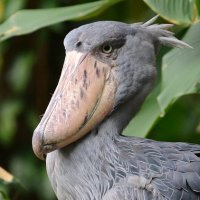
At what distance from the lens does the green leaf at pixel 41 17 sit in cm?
271

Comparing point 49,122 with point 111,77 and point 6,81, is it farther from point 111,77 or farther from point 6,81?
point 6,81

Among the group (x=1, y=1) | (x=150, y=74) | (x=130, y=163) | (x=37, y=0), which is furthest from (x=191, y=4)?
(x=37, y=0)

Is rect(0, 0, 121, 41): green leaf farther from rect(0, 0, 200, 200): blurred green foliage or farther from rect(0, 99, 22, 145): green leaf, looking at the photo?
rect(0, 99, 22, 145): green leaf

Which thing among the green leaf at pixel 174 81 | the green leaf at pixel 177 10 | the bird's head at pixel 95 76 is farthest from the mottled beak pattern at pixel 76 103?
the green leaf at pixel 177 10

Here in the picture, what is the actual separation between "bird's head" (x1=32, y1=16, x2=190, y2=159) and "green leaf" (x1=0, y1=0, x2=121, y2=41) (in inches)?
30.1

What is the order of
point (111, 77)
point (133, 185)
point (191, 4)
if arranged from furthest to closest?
point (191, 4), point (111, 77), point (133, 185)

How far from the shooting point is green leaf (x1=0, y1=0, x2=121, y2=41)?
2709 millimetres

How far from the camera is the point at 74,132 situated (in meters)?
1.85

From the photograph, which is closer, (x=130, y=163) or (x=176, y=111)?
(x=130, y=163)

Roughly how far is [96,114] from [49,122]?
124mm

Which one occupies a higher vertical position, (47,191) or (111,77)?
(111,77)

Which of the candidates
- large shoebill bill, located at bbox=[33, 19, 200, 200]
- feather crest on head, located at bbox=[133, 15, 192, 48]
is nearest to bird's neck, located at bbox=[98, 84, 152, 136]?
large shoebill bill, located at bbox=[33, 19, 200, 200]

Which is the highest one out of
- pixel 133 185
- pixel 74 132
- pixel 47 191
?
pixel 74 132

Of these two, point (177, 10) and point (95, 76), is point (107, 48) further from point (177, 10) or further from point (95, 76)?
point (177, 10)
